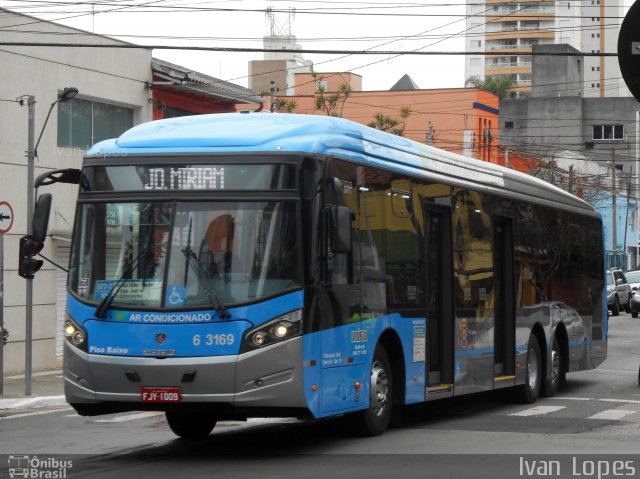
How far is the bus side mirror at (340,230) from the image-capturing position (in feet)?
36.9

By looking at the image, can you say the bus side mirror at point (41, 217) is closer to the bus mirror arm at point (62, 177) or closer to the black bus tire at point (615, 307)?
the bus mirror arm at point (62, 177)

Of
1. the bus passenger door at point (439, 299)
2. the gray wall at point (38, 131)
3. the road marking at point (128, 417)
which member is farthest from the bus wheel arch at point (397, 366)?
the gray wall at point (38, 131)

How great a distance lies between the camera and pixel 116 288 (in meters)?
11.2

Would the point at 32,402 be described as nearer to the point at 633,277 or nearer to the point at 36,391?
the point at 36,391

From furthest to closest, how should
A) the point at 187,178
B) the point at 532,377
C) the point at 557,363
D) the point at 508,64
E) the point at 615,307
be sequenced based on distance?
the point at 508,64, the point at 615,307, the point at 557,363, the point at 532,377, the point at 187,178

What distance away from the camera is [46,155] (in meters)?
25.3

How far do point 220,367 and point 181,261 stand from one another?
99 cm

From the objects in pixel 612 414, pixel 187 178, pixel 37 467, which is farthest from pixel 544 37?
pixel 37 467

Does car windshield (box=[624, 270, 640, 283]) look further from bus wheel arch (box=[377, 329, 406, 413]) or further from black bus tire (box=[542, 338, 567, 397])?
bus wheel arch (box=[377, 329, 406, 413])

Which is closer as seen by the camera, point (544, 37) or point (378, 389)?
point (378, 389)

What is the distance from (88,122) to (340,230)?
1668 centimetres

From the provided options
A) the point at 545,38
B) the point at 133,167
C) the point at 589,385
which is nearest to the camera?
the point at 133,167

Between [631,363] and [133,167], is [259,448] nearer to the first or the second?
[133,167]

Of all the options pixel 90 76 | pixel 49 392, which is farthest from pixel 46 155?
pixel 49 392
